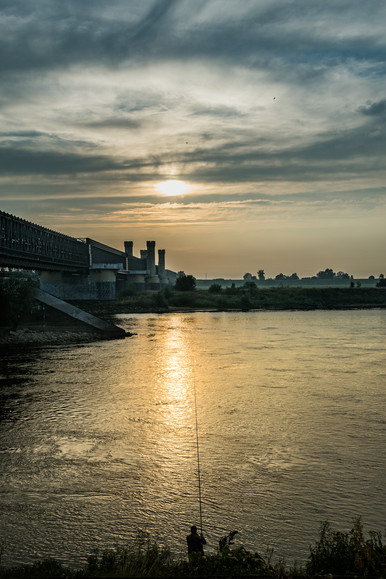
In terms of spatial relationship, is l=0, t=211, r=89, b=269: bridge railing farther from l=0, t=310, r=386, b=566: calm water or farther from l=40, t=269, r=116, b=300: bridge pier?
l=0, t=310, r=386, b=566: calm water

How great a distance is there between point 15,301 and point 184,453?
40.4 meters

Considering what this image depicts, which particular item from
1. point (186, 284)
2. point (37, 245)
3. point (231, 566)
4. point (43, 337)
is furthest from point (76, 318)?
point (186, 284)

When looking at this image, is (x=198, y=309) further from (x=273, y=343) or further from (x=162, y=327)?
(x=273, y=343)

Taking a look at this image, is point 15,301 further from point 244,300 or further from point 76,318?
point 244,300

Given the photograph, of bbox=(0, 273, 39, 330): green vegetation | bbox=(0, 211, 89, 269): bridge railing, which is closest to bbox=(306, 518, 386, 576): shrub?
bbox=(0, 273, 39, 330): green vegetation

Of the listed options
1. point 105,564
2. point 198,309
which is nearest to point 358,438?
point 105,564

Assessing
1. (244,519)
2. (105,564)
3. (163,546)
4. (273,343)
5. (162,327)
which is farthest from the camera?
(162,327)

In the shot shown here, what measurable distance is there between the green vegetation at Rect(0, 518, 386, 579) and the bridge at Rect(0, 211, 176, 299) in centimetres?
5884

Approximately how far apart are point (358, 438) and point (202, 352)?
91.6 ft

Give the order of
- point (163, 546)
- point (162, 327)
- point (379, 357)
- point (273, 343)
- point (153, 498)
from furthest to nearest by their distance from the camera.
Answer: point (162, 327), point (273, 343), point (379, 357), point (153, 498), point (163, 546)

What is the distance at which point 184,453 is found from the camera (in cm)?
1856

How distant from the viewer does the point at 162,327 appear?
73938mm

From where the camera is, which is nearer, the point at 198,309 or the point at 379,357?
the point at 379,357

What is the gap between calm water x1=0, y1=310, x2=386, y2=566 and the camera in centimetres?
1278
